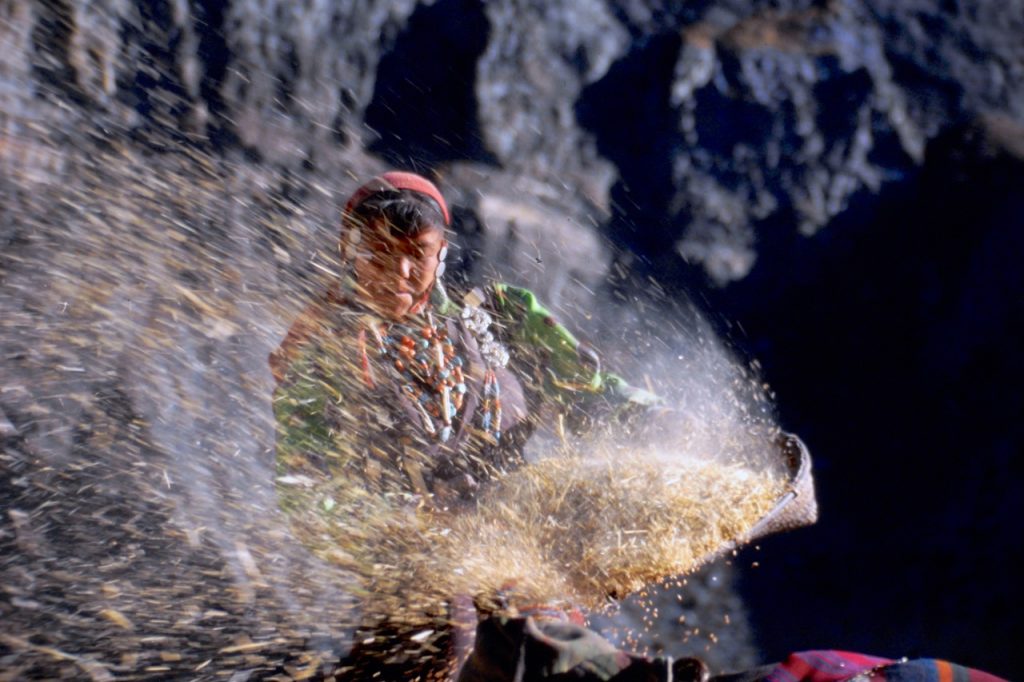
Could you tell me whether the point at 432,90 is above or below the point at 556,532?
above

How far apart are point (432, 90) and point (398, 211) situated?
2.39 meters

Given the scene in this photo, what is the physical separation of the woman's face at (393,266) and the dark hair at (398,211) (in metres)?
0.01

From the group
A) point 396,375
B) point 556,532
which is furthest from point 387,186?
point 556,532

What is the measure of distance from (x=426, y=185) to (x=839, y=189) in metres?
2.65

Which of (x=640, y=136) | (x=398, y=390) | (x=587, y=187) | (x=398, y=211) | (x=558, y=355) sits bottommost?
(x=398, y=390)

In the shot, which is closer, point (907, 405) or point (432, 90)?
point (907, 405)

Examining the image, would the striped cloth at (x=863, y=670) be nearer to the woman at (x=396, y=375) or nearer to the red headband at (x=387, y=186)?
the woman at (x=396, y=375)

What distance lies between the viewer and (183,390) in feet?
12.9

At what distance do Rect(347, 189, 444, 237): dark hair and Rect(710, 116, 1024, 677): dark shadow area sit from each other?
236 cm

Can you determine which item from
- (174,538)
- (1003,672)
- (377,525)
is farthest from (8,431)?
(1003,672)

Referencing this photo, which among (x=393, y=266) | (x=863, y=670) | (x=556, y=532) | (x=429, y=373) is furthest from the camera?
(x=429, y=373)

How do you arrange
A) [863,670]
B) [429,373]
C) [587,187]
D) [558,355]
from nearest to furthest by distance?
1. [863,670]
2. [429,373]
3. [558,355]
4. [587,187]

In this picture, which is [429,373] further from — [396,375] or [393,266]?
[393,266]

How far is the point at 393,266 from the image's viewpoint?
2.07 metres
